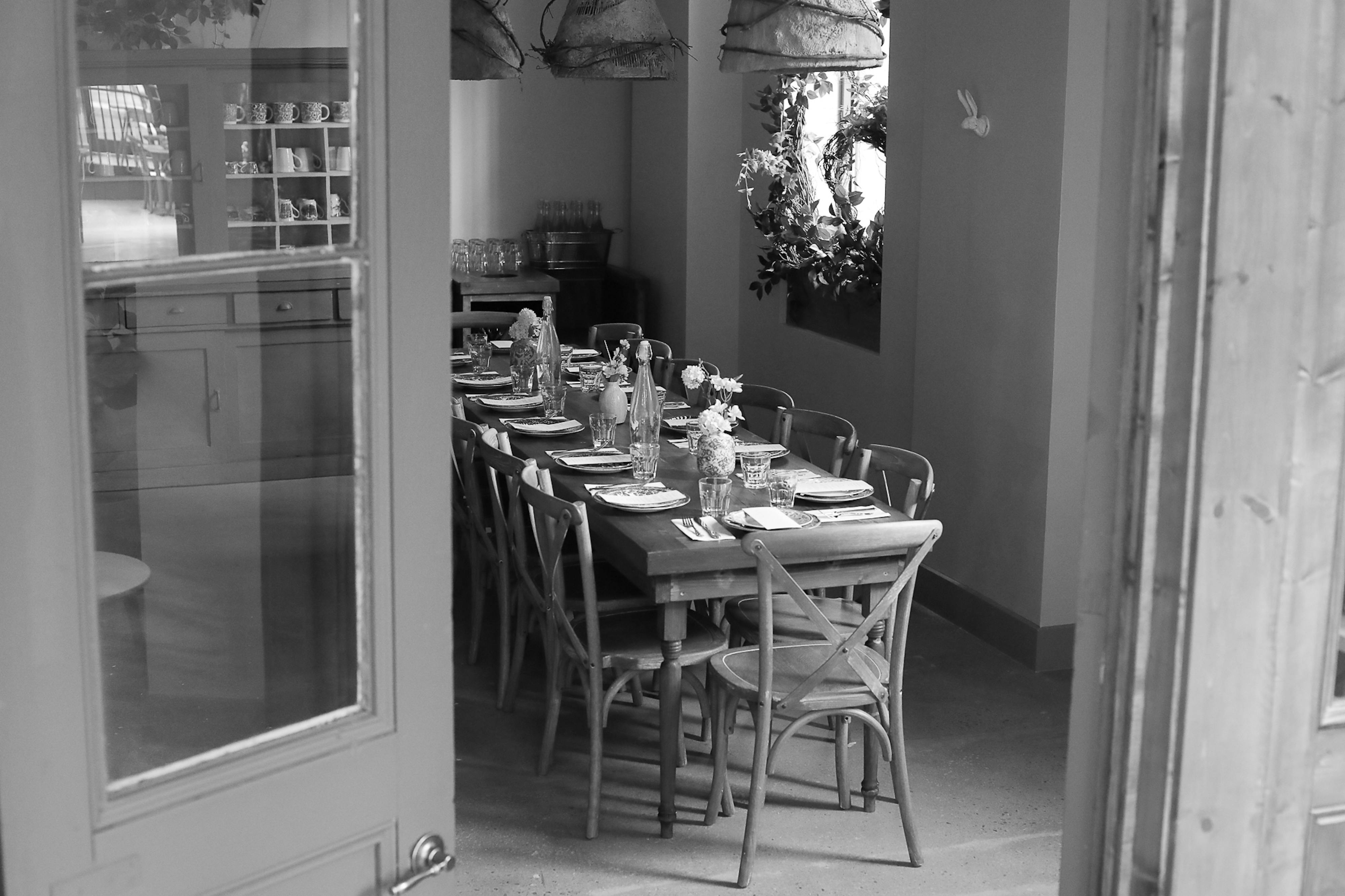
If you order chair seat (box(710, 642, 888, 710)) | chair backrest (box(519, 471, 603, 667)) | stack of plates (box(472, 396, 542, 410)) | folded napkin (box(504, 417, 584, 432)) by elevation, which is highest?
stack of plates (box(472, 396, 542, 410))

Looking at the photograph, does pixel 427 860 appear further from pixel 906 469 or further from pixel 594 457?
pixel 594 457

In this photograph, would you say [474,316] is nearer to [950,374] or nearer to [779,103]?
[779,103]

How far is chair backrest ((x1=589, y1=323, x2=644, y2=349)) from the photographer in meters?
7.24

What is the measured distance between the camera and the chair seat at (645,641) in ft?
12.6

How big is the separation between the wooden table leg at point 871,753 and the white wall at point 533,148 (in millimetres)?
5496

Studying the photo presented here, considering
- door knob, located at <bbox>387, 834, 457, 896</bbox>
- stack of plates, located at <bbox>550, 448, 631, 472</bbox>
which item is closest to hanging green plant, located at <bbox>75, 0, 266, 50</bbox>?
door knob, located at <bbox>387, 834, 457, 896</bbox>

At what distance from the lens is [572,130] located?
29.7 feet

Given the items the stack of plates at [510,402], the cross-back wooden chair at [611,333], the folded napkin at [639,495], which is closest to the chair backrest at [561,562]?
the folded napkin at [639,495]

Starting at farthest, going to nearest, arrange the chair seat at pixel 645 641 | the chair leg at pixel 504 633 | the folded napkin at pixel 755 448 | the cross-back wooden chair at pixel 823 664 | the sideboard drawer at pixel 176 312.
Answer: the chair leg at pixel 504 633 → the folded napkin at pixel 755 448 → the chair seat at pixel 645 641 → the cross-back wooden chair at pixel 823 664 → the sideboard drawer at pixel 176 312

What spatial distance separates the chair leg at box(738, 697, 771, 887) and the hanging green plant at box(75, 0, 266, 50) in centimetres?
222

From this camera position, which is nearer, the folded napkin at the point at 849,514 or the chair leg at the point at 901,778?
the chair leg at the point at 901,778

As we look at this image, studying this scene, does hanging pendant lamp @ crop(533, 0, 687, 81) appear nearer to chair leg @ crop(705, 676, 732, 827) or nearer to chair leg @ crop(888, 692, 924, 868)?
chair leg @ crop(705, 676, 732, 827)

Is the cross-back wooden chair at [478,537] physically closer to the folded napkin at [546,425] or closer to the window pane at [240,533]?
the folded napkin at [546,425]

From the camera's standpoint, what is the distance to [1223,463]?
197cm
